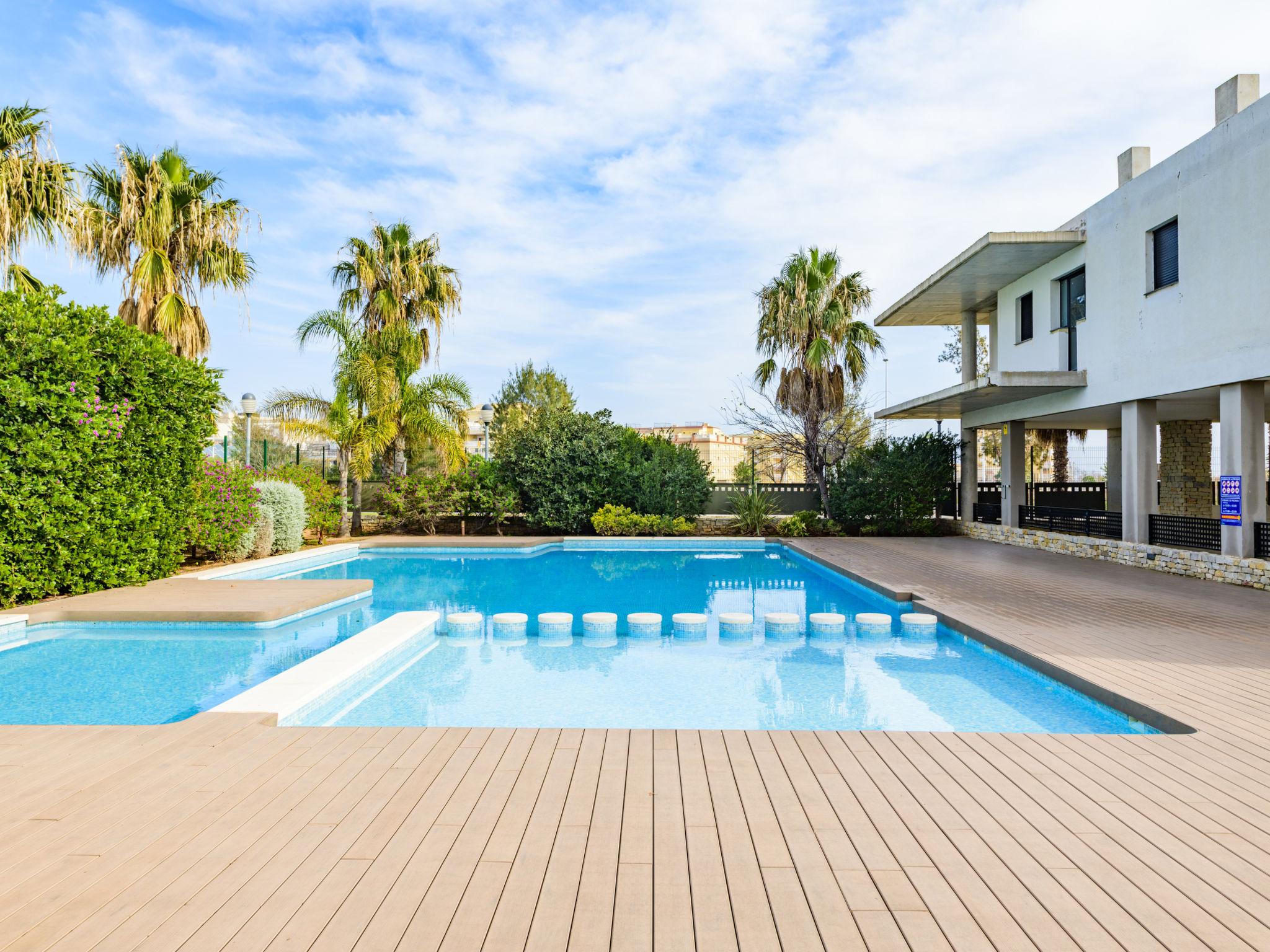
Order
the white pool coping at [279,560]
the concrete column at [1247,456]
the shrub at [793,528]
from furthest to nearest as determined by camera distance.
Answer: the shrub at [793,528] < the white pool coping at [279,560] < the concrete column at [1247,456]

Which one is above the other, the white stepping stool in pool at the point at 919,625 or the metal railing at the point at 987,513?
the metal railing at the point at 987,513

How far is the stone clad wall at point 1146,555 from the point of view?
30.2 ft

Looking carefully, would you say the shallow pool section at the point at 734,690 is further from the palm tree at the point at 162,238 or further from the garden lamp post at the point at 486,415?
the garden lamp post at the point at 486,415

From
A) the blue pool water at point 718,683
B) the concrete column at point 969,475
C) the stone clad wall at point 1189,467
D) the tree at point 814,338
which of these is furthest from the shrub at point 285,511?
the stone clad wall at point 1189,467

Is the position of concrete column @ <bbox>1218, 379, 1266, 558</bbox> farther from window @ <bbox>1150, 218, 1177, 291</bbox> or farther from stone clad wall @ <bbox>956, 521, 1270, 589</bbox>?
window @ <bbox>1150, 218, 1177, 291</bbox>

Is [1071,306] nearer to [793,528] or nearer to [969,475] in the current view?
[969,475]

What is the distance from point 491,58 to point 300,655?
33.9ft

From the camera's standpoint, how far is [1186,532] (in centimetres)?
1066

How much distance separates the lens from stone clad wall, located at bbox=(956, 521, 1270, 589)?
9.22 m

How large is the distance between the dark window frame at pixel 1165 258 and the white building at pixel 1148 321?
0.02 meters

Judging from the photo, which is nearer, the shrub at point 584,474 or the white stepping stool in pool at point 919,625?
the white stepping stool in pool at point 919,625

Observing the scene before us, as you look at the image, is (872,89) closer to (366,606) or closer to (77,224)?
(366,606)

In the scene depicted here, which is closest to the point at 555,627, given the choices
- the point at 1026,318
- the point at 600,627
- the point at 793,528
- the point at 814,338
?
the point at 600,627

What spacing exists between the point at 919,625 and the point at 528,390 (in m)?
25.3
